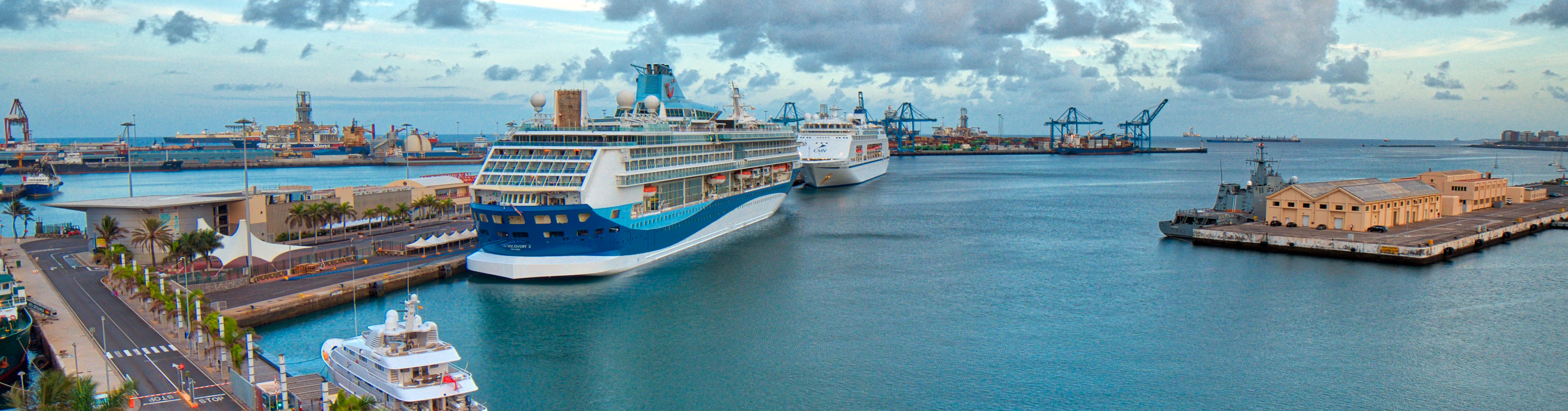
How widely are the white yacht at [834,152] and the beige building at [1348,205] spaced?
35360 millimetres

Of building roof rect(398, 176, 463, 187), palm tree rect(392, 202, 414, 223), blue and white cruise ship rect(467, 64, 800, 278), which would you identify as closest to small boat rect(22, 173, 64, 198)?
building roof rect(398, 176, 463, 187)

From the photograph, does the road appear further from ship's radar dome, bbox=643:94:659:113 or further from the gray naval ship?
the gray naval ship

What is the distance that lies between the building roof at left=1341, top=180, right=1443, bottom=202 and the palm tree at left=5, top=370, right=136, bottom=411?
40866 mm

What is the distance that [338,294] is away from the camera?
24938 millimetres

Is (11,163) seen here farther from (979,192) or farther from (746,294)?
(746,294)

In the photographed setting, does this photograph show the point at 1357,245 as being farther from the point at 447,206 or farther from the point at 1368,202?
the point at 447,206

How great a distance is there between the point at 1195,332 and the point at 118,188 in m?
83.8

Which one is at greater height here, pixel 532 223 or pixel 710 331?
pixel 532 223

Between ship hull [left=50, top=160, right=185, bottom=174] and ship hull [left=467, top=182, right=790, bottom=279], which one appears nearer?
ship hull [left=467, top=182, right=790, bottom=279]

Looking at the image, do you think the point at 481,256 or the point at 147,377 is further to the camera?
the point at 481,256

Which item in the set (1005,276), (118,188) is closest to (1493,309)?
(1005,276)

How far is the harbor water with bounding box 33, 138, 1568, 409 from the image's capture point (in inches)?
695

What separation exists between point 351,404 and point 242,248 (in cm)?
1667

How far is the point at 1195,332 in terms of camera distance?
72.5ft
